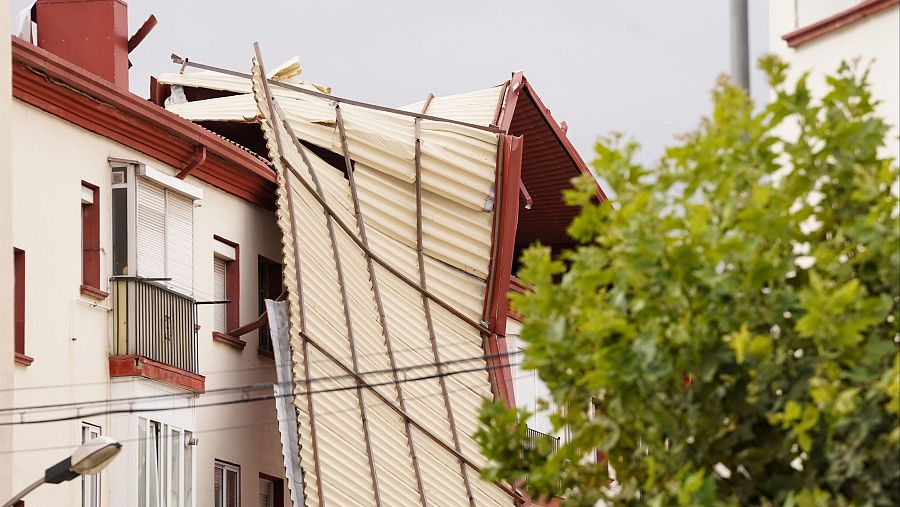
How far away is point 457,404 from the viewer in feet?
103

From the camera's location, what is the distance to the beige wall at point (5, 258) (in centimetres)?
2408

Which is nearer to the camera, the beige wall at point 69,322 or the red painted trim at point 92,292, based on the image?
the beige wall at point 69,322

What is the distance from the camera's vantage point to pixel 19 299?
2573 centimetres

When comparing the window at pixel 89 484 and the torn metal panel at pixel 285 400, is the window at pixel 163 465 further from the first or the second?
the torn metal panel at pixel 285 400

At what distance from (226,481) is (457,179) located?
5.97 m

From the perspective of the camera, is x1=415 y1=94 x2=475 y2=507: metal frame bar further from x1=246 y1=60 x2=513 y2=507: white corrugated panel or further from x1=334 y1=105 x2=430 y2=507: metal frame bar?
x1=334 y1=105 x2=430 y2=507: metal frame bar

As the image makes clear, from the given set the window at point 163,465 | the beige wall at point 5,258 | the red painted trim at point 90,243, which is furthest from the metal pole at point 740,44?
the window at point 163,465

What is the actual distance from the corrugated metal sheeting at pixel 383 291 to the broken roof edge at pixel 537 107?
1.11ft

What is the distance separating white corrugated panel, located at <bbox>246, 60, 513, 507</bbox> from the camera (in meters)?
29.4

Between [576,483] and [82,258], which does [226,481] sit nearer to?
[82,258]

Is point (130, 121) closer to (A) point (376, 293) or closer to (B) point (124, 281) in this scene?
(B) point (124, 281)

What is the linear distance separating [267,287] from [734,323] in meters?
22.2

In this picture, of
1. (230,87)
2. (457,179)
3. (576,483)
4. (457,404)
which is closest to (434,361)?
(457,404)

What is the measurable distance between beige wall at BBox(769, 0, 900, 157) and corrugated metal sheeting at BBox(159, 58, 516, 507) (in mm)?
12163
